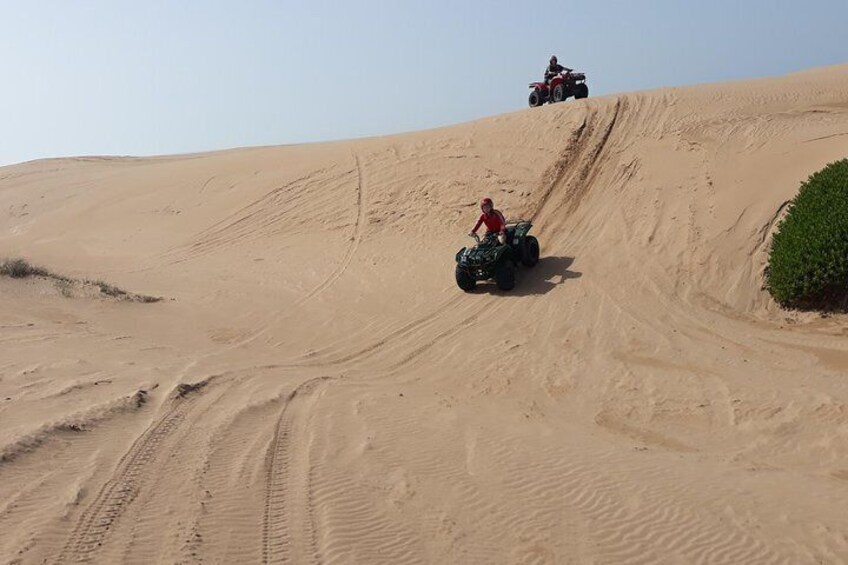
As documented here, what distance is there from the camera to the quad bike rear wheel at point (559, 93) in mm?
21750

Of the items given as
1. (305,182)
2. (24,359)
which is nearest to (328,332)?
(24,359)

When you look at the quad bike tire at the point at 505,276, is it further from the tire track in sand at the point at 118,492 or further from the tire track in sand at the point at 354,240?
the tire track in sand at the point at 118,492

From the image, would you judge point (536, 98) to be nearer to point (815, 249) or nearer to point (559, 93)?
point (559, 93)

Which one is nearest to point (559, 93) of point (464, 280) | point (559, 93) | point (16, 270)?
point (559, 93)

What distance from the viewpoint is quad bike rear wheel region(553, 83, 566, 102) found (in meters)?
21.8

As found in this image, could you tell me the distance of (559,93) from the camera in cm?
2181

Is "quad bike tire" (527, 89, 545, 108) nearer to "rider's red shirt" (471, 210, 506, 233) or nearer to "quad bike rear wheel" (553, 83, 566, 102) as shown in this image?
"quad bike rear wheel" (553, 83, 566, 102)

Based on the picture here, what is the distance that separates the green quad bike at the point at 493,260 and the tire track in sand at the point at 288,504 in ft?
19.0

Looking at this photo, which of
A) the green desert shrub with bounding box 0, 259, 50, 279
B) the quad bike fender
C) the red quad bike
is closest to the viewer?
the quad bike fender

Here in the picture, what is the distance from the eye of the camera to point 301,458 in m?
6.32

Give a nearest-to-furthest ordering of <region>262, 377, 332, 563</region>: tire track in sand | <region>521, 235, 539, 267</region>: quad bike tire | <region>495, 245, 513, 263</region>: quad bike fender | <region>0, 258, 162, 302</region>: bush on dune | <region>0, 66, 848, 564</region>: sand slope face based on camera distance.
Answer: <region>262, 377, 332, 563</region>: tire track in sand → <region>0, 66, 848, 564</region>: sand slope face → <region>495, 245, 513, 263</region>: quad bike fender → <region>0, 258, 162, 302</region>: bush on dune → <region>521, 235, 539, 267</region>: quad bike tire

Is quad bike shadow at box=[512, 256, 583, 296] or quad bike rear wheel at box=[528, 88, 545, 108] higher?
quad bike rear wheel at box=[528, 88, 545, 108]

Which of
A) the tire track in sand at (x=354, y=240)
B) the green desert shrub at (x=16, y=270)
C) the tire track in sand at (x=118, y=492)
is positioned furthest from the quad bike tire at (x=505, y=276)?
the green desert shrub at (x=16, y=270)

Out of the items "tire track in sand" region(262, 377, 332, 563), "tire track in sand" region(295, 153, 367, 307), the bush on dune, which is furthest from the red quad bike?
"tire track in sand" region(262, 377, 332, 563)
